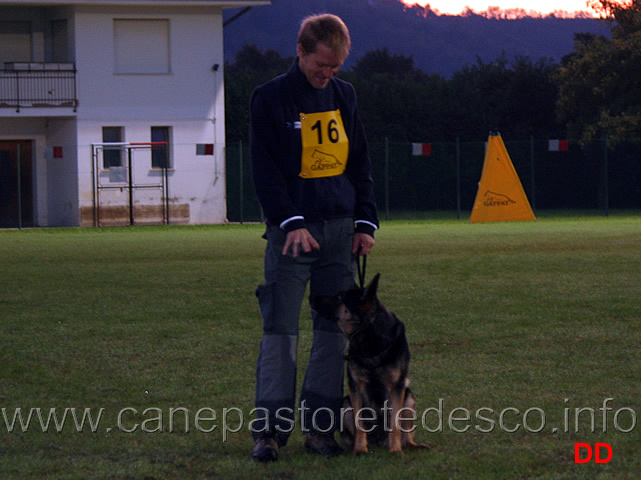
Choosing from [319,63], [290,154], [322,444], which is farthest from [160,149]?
[322,444]

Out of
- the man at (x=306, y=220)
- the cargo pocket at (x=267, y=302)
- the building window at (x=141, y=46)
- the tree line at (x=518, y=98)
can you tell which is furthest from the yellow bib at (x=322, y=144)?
the tree line at (x=518, y=98)

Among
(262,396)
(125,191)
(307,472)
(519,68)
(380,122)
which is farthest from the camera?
(519,68)

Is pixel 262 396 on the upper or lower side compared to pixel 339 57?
lower

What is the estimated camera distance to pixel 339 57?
4.91 metres

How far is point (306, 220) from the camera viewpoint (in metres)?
5.05

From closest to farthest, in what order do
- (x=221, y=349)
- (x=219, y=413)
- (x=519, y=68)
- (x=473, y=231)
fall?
(x=219, y=413) → (x=221, y=349) → (x=473, y=231) → (x=519, y=68)

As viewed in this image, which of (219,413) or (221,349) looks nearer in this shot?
(219,413)

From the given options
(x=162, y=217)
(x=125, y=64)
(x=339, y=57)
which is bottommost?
(x=162, y=217)

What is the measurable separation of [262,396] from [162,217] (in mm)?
27783

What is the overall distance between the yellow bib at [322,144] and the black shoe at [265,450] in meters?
1.19

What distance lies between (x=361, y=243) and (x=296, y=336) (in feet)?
1.74

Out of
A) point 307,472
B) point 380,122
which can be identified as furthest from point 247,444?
point 380,122

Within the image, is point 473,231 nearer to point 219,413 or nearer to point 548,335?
point 548,335

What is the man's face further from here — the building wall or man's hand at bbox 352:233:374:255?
the building wall
